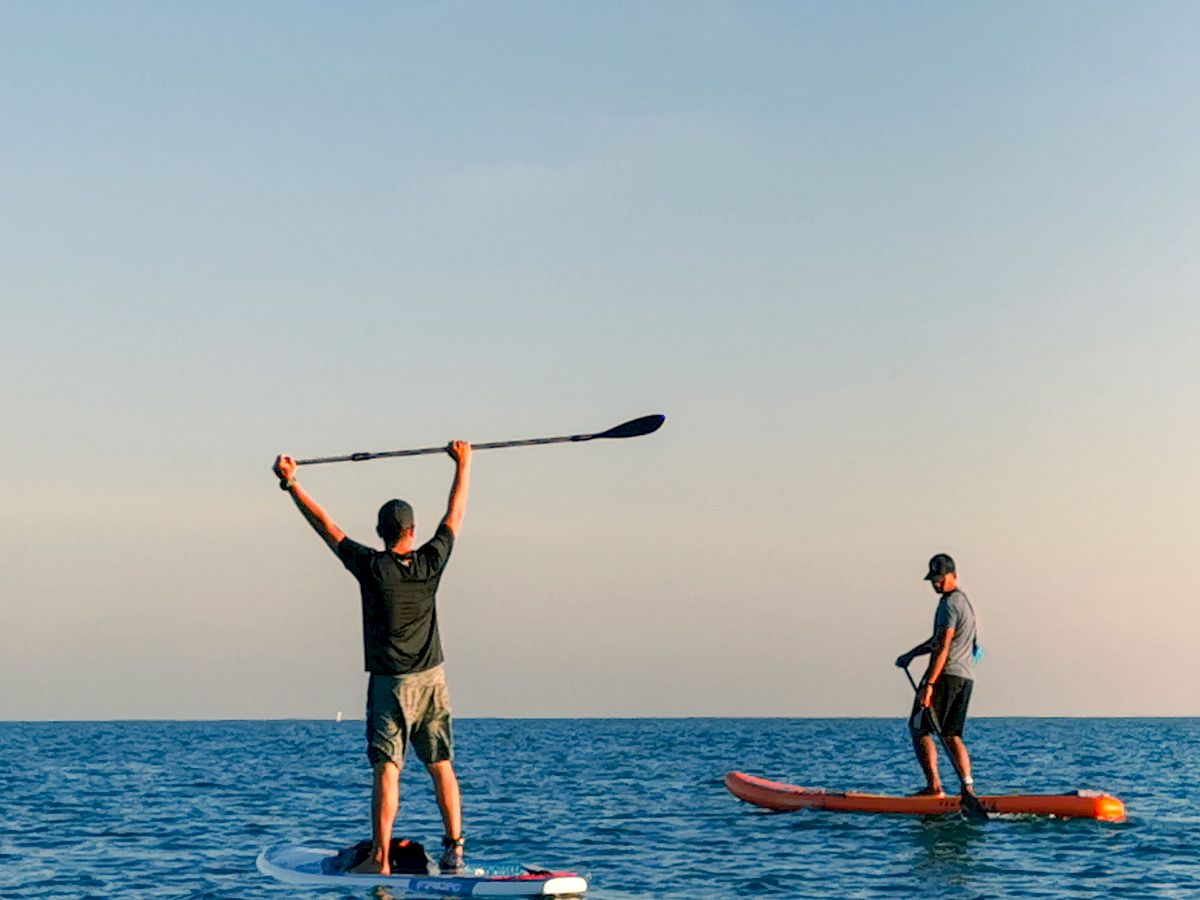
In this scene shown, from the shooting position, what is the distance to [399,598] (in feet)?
39.2

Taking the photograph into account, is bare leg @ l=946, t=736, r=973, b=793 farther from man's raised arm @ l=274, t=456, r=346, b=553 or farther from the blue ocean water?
man's raised arm @ l=274, t=456, r=346, b=553

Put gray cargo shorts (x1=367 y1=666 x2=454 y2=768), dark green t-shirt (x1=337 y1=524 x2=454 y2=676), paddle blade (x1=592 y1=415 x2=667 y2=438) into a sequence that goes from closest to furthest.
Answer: dark green t-shirt (x1=337 y1=524 x2=454 y2=676), gray cargo shorts (x1=367 y1=666 x2=454 y2=768), paddle blade (x1=592 y1=415 x2=667 y2=438)

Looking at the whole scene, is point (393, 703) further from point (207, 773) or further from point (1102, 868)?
point (207, 773)

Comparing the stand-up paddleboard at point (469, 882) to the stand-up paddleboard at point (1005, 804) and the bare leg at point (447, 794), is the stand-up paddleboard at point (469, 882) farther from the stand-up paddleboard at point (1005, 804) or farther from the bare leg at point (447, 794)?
the stand-up paddleboard at point (1005, 804)

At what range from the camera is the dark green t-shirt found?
1193 cm

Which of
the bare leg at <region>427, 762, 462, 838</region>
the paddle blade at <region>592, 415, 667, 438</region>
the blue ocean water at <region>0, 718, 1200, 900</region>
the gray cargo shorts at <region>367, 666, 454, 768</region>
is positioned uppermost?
the paddle blade at <region>592, 415, 667, 438</region>

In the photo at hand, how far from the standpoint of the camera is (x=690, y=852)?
57.4 ft

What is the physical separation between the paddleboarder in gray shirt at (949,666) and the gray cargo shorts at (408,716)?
8.05 meters

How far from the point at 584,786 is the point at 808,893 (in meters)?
17.2

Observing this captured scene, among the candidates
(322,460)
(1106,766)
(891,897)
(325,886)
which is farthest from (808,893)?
(1106,766)

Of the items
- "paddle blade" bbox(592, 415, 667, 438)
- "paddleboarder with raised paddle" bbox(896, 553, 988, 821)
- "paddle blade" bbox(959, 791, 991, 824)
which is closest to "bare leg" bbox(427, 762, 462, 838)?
"paddle blade" bbox(592, 415, 667, 438)

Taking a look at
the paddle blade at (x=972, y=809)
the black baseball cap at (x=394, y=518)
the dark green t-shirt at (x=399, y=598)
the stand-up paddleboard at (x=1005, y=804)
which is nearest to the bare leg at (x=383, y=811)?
the dark green t-shirt at (x=399, y=598)

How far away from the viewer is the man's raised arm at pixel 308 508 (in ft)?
39.4

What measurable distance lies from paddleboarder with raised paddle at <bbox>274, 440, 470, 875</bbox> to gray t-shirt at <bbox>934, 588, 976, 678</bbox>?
815 centimetres
